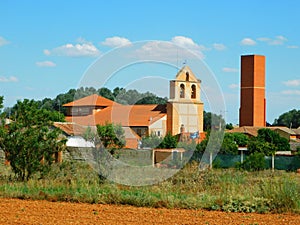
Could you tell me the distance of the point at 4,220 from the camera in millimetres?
11758

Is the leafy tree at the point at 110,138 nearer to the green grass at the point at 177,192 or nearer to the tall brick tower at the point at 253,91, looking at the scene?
the green grass at the point at 177,192

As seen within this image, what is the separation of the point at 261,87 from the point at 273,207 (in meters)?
96.7

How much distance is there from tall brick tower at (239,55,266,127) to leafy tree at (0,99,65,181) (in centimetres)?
8684

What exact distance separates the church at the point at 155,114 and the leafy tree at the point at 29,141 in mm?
2737

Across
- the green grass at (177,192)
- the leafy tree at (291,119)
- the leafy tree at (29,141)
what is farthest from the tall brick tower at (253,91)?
the leafy tree at (29,141)

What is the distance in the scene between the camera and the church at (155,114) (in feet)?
91.1

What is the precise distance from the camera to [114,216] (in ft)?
41.4

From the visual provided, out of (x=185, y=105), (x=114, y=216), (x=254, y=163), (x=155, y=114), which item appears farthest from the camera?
(x=155, y=114)

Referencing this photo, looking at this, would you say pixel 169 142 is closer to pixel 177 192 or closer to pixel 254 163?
pixel 254 163

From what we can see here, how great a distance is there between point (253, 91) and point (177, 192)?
303 feet

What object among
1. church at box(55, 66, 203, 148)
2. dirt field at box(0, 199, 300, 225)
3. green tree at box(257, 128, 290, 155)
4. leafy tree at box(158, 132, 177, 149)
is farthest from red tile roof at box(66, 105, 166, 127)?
green tree at box(257, 128, 290, 155)

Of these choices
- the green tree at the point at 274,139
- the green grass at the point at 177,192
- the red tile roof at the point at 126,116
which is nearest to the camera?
the green grass at the point at 177,192

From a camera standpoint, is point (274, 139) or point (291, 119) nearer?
A: point (274, 139)

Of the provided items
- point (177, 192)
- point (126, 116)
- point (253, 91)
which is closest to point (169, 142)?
point (126, 116)
